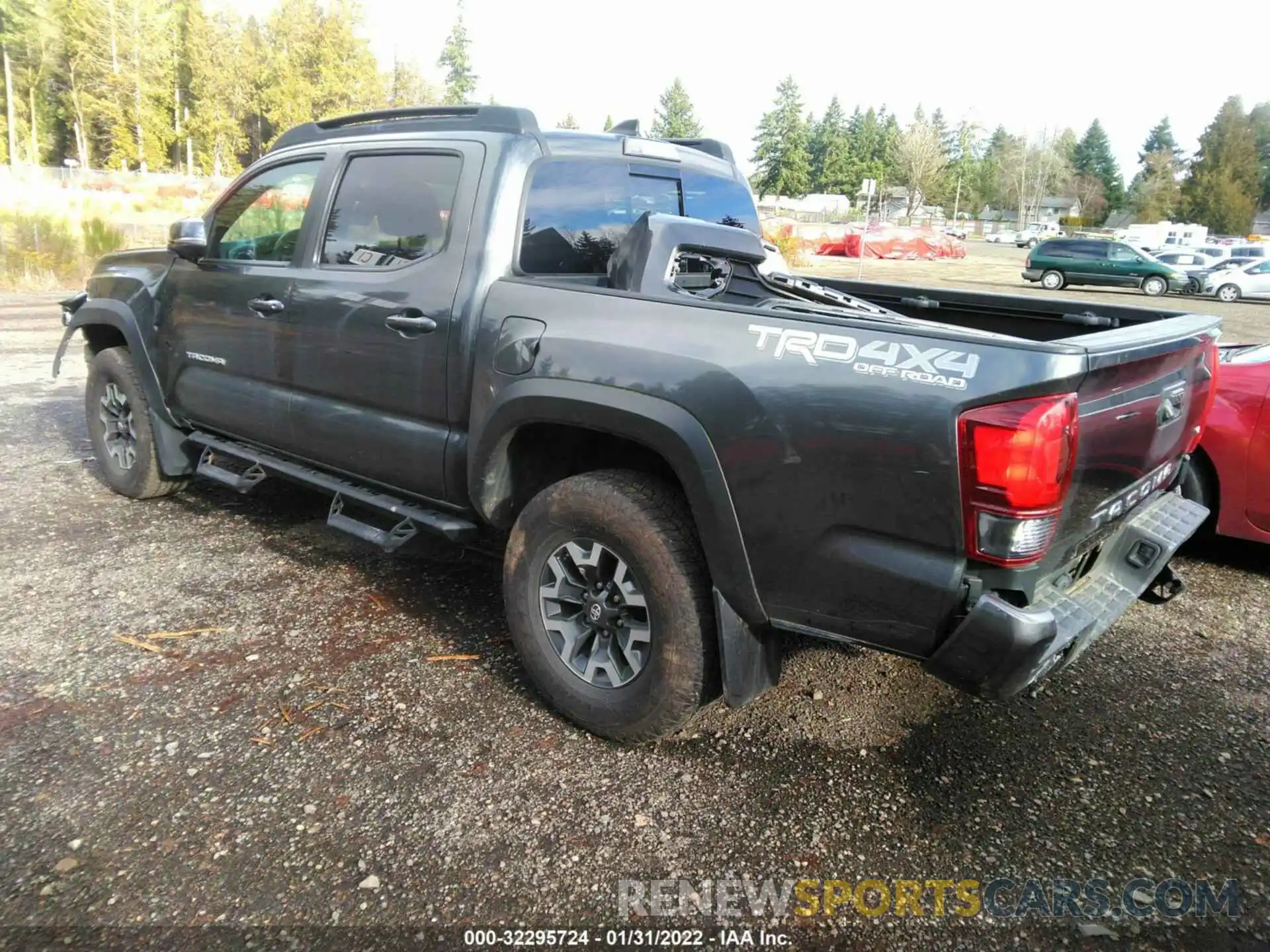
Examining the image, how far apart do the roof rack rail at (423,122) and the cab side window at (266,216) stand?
0.20 meters

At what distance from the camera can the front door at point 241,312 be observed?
405 centimetres

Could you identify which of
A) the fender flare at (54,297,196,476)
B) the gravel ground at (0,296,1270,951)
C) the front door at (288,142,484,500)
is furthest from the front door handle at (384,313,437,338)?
the fender flare at (54,297,196,476)

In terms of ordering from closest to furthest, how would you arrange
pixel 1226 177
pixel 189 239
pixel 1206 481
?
pixel 189 239 → pixel 1206 481 → pixel 1226 177

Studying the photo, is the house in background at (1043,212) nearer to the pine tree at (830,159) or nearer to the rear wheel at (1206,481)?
the pine tree at (830,159)

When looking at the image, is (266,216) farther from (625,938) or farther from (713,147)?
(625,938)

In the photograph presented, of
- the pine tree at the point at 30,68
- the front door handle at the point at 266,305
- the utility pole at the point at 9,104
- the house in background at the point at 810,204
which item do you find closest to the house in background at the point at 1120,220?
the house in background at the point at 810,204

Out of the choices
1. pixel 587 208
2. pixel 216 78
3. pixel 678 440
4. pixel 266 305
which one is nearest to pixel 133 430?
pixel 266 305

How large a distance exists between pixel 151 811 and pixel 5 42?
74.1m

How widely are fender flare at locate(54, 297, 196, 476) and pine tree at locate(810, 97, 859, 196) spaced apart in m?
108

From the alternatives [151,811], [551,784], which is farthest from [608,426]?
[151,811]

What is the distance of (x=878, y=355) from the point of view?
229 cm

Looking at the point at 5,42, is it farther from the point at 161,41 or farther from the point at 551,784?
the point at 551,784

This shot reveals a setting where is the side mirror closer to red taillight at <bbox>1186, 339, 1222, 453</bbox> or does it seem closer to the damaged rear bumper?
the damaged rear bumper

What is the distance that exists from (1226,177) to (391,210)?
85961 mm
